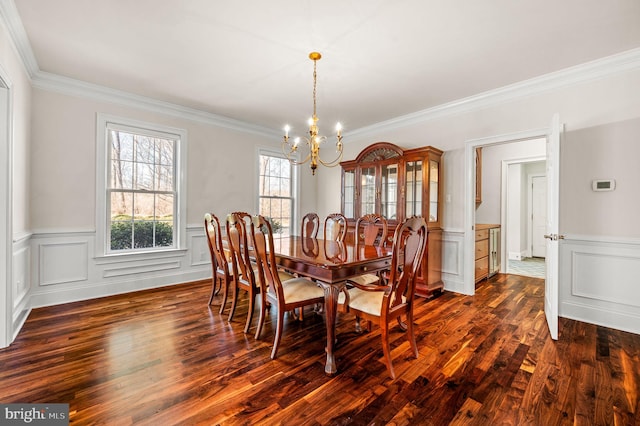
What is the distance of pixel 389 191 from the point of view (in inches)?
170

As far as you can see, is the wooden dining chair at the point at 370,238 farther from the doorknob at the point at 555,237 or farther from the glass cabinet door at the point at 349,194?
the doorknob at the point at 555,237

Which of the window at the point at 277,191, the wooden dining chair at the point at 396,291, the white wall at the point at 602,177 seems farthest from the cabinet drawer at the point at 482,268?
the window at the point at 277,191

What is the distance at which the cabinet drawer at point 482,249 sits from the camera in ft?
14.2

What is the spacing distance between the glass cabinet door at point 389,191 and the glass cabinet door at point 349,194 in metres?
0.57

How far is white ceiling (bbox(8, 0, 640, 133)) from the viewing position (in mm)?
2129

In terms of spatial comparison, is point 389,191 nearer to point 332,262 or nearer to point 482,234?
point 482,234

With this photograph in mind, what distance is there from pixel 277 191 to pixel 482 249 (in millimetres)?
3629

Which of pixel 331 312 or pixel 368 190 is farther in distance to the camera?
pixel 368 190

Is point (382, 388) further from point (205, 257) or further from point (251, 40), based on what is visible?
point (205, 257)

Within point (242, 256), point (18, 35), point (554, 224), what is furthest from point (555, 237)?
point (18, 35)

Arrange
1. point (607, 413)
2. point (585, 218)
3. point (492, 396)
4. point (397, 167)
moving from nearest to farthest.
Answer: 1. point (607, 413)
2. point (492, 396)
3. point (585, 218)
4. point (397, 167)

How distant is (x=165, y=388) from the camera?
5.97 feet

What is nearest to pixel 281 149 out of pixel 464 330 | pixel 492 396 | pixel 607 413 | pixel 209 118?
pixel 209 118

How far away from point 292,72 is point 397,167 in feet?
6.51
